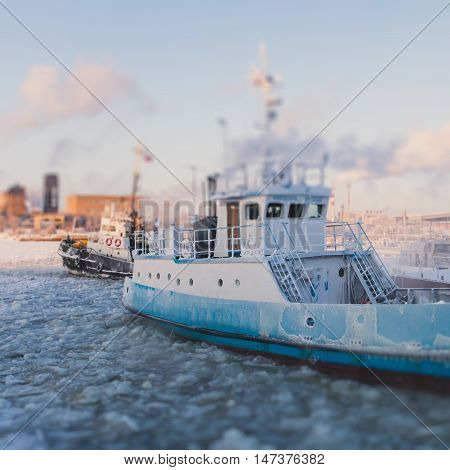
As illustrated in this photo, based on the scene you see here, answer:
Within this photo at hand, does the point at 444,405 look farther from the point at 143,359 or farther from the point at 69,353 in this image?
the point at 69,353

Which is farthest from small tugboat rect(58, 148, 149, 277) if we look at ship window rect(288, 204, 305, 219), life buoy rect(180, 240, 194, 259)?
ship window rect(288, 204, 305, 219)

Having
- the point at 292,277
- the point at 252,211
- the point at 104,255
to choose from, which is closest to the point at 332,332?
the point at 292,277

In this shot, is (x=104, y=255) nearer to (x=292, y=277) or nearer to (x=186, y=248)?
(x=186, y=248)

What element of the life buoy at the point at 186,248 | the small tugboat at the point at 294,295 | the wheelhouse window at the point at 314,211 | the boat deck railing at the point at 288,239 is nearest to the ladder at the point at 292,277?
the small tugboat at the point at 294,295

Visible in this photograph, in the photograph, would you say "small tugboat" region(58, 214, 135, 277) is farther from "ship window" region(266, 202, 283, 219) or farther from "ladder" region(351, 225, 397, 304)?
"ladder" region(351, 225, 397, 304)

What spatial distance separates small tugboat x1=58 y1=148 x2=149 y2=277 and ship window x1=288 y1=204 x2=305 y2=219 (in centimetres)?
2129

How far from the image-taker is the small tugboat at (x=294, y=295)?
9.14m

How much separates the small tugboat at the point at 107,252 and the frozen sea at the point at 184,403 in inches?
817

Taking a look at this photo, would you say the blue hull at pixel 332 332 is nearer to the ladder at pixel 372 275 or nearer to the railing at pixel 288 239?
the railing at pixel 288 239

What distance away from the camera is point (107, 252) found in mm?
35906

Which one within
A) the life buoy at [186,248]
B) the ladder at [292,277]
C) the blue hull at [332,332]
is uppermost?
the life buoy at [186,248]

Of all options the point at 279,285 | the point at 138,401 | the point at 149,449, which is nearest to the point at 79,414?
the point at 138,401

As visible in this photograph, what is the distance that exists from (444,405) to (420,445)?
5.19ft

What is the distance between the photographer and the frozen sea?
734 centimetres
